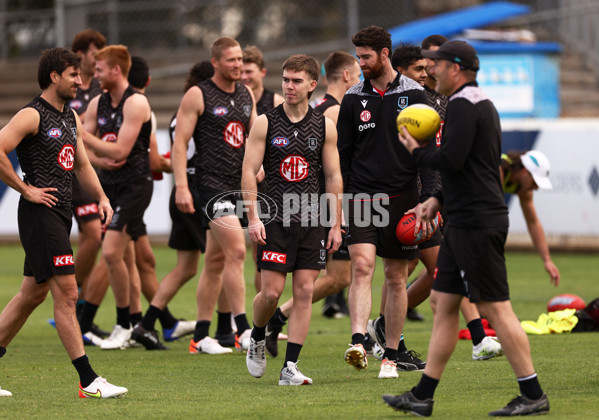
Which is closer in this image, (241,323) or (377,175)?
(377,175)

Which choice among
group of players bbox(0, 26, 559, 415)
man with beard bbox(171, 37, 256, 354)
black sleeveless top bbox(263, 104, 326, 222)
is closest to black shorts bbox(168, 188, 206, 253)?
group of players bbox(0, 26, 559, 415)

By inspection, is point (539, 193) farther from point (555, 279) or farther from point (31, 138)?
point (31, 138)

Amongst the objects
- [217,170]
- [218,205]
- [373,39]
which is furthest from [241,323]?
[373,39]

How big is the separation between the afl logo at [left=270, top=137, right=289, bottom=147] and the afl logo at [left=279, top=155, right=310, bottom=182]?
0.10m

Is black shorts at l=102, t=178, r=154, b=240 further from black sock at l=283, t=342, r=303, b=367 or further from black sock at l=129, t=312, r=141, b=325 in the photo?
black sock at l=283, t=342, r=303, b=367

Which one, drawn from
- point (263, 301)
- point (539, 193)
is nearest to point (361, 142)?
point (263, 301)

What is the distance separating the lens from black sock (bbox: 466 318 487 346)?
27.8 ft

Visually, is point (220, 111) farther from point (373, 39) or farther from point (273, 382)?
point (273, 382)

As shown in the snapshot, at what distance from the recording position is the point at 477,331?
27.9 ft

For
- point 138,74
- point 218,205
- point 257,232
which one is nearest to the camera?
point 257,232

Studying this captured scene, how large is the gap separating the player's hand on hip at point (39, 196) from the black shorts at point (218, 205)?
2.26 metres

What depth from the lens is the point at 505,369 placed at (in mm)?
8016

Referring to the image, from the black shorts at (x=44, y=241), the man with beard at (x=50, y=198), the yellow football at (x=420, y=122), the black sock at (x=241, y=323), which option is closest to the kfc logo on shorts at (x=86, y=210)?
the black sock at (x=241, y=323)

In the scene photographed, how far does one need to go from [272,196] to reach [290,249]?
17.0 inches
